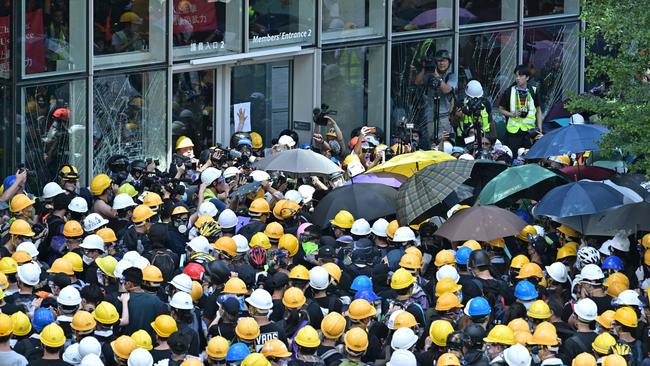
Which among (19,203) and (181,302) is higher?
(19,203)

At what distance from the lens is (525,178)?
19219 mm

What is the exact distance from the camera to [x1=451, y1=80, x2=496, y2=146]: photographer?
23.6 meters

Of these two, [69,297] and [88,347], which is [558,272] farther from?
[88,347]

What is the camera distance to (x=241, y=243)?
56.9 ft

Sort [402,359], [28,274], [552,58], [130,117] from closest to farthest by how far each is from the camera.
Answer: [402,359]
[28,274]
[130,117]
[552,58]

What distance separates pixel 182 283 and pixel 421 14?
12.2 m

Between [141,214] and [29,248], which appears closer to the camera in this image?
[29,248]

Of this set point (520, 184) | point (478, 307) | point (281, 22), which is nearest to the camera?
point (478, 307)

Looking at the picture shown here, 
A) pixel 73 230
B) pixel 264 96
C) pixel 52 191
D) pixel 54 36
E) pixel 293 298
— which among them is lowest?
pixel 293 298

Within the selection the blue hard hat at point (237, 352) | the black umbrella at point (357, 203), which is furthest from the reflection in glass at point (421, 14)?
the blue hard hat at point (237, 352)

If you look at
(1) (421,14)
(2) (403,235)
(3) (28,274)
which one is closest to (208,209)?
(2) (403,235)

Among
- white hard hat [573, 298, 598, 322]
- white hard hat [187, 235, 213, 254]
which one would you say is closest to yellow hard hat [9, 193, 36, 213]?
white hard hat [187, 235, 213, 254]

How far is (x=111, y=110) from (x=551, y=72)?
941cm

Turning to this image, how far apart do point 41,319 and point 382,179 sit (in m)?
6.35
